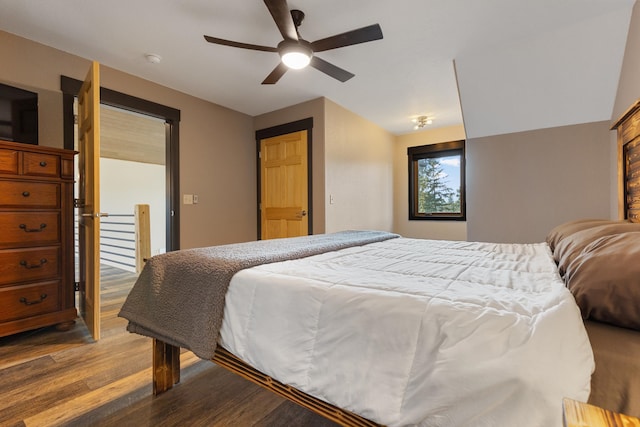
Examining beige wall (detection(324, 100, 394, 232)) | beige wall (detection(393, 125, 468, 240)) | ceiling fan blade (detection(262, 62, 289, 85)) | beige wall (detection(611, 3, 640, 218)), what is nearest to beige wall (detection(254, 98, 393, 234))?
beige wall (detection(324, 100, 394, 232))

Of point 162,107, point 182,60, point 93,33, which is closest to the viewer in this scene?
point 93,33

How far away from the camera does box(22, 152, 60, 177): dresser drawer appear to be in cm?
203

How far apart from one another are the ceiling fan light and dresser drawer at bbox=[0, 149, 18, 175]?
1982 mm

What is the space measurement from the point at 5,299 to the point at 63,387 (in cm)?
94

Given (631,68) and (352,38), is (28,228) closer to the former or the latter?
(352,38)

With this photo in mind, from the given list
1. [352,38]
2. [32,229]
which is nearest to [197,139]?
[32,229]

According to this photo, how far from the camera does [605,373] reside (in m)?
0.60

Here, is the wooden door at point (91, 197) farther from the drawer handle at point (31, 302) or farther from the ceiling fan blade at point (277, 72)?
the ceiling fan blade at point (277, 72)

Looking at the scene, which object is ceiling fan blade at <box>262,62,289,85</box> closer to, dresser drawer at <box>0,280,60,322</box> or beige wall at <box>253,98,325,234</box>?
beige wall at <box>253,98,325,234</box>

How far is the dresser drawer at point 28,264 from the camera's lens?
6.37ft

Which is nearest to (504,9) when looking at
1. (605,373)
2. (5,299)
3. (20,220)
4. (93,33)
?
(605,373)

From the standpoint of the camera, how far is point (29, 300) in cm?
203

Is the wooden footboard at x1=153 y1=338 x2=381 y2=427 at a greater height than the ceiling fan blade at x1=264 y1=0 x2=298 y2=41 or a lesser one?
lesser

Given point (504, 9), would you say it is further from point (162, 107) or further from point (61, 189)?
point (61, 189)
